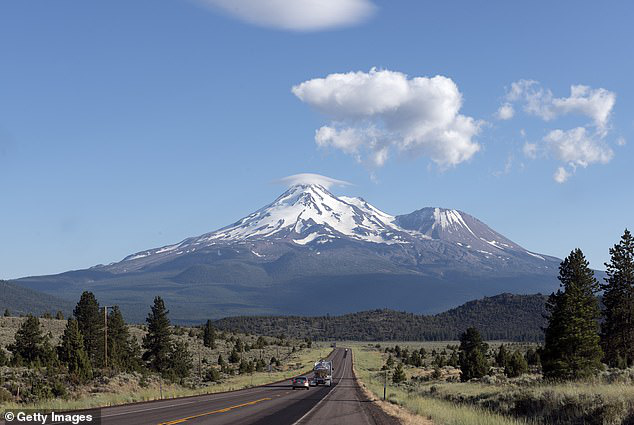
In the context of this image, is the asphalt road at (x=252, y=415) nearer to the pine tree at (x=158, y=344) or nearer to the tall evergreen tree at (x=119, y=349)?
the tall evergreen tree at (x=119, y=349)

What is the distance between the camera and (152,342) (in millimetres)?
79250

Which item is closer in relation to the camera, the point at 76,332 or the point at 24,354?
the point at 76,332

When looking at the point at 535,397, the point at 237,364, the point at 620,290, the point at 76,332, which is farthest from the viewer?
the point at 237,364

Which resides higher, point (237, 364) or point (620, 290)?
point (620, 290)

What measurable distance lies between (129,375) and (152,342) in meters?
23.1

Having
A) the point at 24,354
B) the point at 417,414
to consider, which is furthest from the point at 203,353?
the point at 417,414

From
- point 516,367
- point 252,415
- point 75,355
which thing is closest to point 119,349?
point 75,355

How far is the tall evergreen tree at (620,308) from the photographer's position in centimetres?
7019

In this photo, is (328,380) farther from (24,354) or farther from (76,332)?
(24,354)

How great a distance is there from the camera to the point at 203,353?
106 metres

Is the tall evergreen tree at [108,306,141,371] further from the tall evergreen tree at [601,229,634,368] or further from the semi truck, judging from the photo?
the tall evergreen tree at [601,229,634,368]

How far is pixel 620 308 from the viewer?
2800 inches

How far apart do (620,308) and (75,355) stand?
184ft

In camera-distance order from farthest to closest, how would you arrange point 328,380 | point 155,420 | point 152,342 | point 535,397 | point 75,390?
point 152,342
point 328,380
point 75,390
point 535,397
point 155,420
